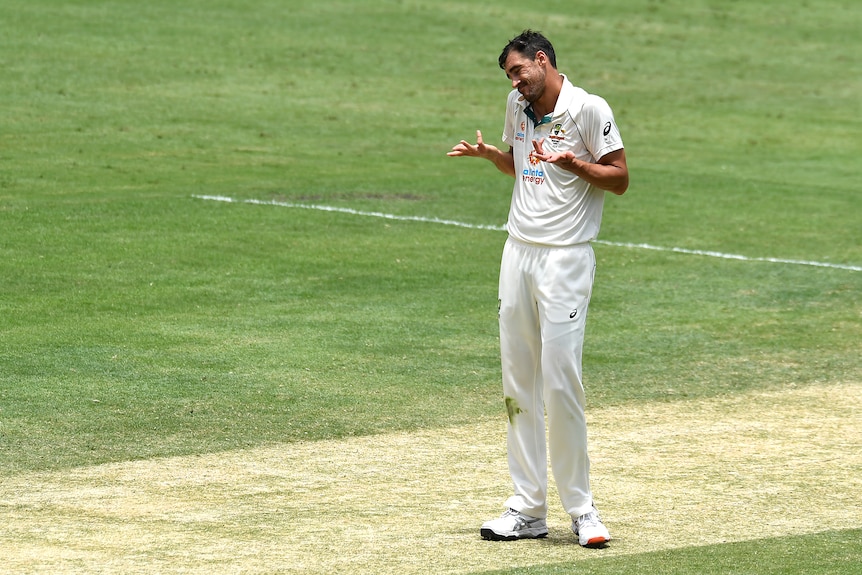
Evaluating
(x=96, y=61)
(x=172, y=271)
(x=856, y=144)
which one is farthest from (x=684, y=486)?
(x=96, y=61)

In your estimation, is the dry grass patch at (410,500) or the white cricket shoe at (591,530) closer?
the dry grass patch at (410,500)

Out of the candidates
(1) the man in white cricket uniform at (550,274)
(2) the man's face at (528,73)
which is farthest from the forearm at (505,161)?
(2) the man's face at (528,73)

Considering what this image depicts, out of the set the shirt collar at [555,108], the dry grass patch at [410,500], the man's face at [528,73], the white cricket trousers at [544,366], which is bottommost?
the dry grass patch at [410,500]

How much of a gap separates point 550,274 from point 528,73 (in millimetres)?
1002

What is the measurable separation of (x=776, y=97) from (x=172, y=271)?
60.8 feet

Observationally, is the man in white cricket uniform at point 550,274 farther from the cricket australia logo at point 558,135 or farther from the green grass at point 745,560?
the green grass at point 745,560

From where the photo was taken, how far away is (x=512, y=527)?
25.3 ft

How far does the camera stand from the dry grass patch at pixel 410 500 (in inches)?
289

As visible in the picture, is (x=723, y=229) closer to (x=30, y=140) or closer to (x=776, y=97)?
(x=30, y=140)

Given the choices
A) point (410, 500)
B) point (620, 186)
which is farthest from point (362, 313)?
point (620, 186)

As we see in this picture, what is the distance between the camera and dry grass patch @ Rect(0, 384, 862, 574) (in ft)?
24.1

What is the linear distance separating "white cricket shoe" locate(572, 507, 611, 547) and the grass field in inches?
3.8

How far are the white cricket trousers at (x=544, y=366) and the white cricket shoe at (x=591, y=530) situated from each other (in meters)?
0.04

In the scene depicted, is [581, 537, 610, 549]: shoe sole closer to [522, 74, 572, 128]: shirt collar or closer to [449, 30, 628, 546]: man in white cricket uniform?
[449, 30, 628, 546]: man in white cricket uniform
